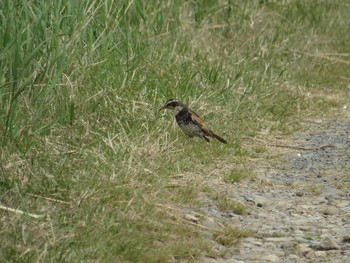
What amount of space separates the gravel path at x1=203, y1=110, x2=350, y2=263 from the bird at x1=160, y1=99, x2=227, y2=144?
55cm

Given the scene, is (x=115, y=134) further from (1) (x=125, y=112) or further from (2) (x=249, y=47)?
(2) (x=249, y=47)

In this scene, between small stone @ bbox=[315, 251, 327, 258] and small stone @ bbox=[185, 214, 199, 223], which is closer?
small stone @ bbox=[315, 251, 327, 258]

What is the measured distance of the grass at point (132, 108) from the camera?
17.0 feet

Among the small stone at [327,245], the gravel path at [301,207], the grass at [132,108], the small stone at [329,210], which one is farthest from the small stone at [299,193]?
the small stone at [327,245]

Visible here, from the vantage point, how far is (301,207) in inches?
250

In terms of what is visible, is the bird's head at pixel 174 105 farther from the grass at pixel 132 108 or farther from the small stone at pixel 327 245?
the small stone at pixel 327 245

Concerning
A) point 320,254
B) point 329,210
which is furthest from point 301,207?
point 320,254

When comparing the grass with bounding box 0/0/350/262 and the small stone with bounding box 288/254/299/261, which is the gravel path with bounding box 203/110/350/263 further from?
the grass with bounding box 0/0/350/262

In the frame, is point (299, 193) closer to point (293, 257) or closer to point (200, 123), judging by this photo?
point (200, 123)

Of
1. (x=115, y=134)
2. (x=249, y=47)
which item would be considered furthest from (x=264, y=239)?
(x=249, y=47)

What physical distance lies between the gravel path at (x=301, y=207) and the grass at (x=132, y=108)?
215mm

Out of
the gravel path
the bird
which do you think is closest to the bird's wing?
the bird

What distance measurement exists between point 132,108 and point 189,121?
434 mm

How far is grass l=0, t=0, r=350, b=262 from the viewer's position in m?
5.18
